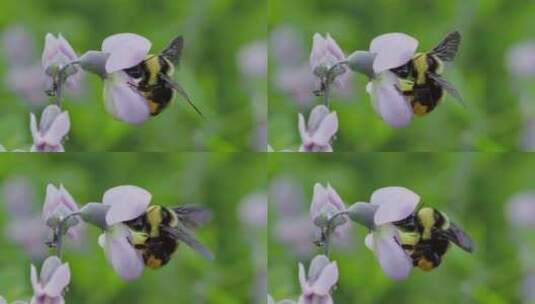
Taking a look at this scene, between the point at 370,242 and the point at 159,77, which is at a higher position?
the point at 159,77

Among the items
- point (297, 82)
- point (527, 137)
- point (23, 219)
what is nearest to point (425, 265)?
point (527, 137)

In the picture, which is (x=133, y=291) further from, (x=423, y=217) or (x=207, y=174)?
(x=423, y=217)

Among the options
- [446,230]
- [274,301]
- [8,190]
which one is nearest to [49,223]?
[8,190]

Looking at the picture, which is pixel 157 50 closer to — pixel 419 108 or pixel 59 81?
pixel 59 81

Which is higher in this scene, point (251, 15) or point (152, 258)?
point (251, 15)

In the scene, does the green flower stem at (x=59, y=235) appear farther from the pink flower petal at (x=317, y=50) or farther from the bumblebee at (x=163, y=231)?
the pink flower petal at (x=317, y=50)

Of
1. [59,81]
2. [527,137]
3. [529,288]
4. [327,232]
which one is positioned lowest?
[529,288]
